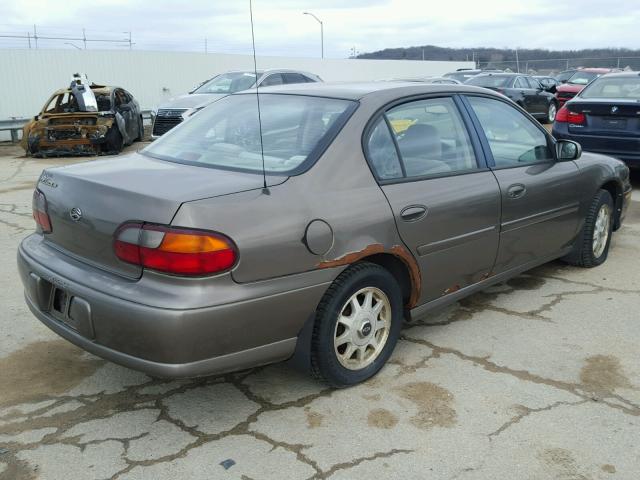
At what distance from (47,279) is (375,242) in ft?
5.26

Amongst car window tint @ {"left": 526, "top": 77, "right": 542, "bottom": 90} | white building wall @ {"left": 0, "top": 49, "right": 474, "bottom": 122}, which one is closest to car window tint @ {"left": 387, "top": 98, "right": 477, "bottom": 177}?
car window tint @ {"left": 526, "top": 77, "right": 542, "bottom": 90}

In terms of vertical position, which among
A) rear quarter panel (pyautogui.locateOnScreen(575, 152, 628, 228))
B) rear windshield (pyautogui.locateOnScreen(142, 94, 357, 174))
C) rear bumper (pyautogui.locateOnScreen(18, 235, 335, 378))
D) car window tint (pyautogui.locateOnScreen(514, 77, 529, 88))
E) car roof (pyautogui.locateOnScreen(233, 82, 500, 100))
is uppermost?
car window tint (pyautogui.locateOnScreen(514, 77, 529, 88))

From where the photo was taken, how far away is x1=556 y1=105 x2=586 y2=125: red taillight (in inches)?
338

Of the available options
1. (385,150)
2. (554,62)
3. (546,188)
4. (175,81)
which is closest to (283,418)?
(385,150)

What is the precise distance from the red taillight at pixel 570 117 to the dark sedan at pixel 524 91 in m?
9.08

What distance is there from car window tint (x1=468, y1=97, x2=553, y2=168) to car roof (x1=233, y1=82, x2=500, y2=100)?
0.59ft

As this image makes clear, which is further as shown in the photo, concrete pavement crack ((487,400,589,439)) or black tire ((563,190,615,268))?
black tire ((563,190,615,268))

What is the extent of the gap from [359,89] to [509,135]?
1293 millimetres

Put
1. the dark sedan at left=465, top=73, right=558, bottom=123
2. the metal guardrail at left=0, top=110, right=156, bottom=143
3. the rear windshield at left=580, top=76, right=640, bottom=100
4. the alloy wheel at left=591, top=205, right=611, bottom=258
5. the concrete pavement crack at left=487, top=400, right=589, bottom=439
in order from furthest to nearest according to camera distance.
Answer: the dark sedan at left=465, top=73, right=558, bottom=123 < the metal guardrail at left=0, top=110, right=156, bottom=143 < the rear windshield at left=580, top=76, right=640, bottom=100 < the alloy wheel at left=591, top=205, right=611, bottom=258 < the concrete pavement crack at left=487, top=400, right=589, bottom=439

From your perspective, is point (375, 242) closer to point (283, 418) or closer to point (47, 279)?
point (283, 418)

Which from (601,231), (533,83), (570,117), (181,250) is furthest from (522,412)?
(533,83)

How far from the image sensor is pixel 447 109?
3.98m

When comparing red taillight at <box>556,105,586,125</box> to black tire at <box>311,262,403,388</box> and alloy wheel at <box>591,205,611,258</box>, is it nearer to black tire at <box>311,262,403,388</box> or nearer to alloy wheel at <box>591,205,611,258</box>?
alloy wheel at <box>591,205,611,258</box>

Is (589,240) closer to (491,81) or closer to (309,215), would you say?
(309,215)
